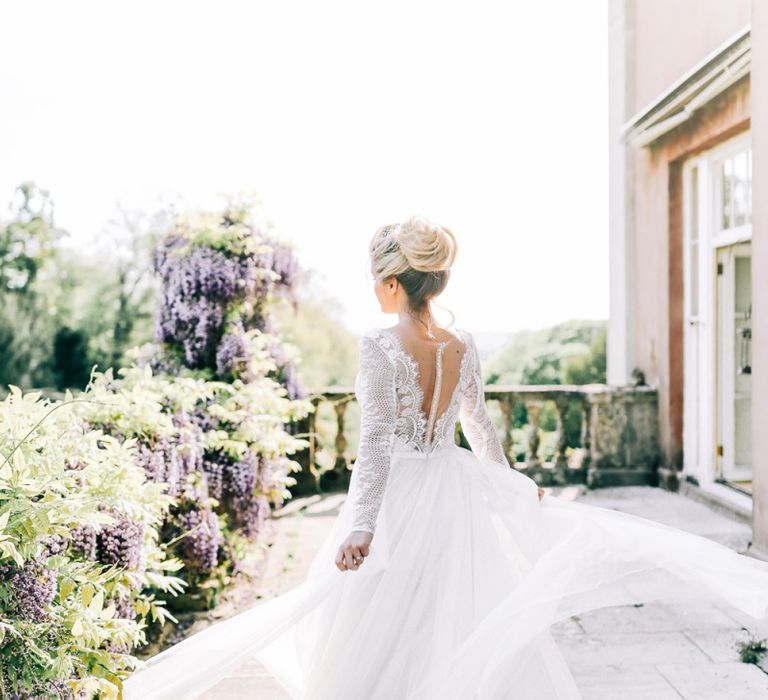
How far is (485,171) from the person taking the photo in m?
23.9

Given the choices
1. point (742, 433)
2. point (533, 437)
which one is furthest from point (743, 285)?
point (533, 437)

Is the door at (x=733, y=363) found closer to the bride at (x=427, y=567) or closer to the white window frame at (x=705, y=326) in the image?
the white window frame at (x=705, y=326)

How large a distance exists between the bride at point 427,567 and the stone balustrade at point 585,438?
520cm

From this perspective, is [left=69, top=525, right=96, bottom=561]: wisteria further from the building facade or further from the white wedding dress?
the building facade

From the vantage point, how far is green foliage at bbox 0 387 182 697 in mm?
1864

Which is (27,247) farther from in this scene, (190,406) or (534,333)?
(190,406)

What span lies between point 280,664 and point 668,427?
18.5ft

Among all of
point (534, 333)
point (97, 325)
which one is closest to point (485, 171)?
point (534, 333)

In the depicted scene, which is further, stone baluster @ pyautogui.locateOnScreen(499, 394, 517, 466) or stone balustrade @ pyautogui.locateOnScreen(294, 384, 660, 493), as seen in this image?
stone baluster @ pyautogui.locateOnScreen(499, 394, 517, 466)

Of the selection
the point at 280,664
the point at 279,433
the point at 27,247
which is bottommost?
the point at 280,664

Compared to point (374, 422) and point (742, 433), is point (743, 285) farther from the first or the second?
point (374, 422)

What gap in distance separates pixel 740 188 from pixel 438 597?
518cm

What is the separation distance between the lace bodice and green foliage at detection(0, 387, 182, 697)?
2.13ft

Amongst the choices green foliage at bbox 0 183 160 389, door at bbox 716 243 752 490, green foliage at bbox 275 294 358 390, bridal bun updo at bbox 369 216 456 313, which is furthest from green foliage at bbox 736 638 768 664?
green foliage at bbox 0 183 160 389
